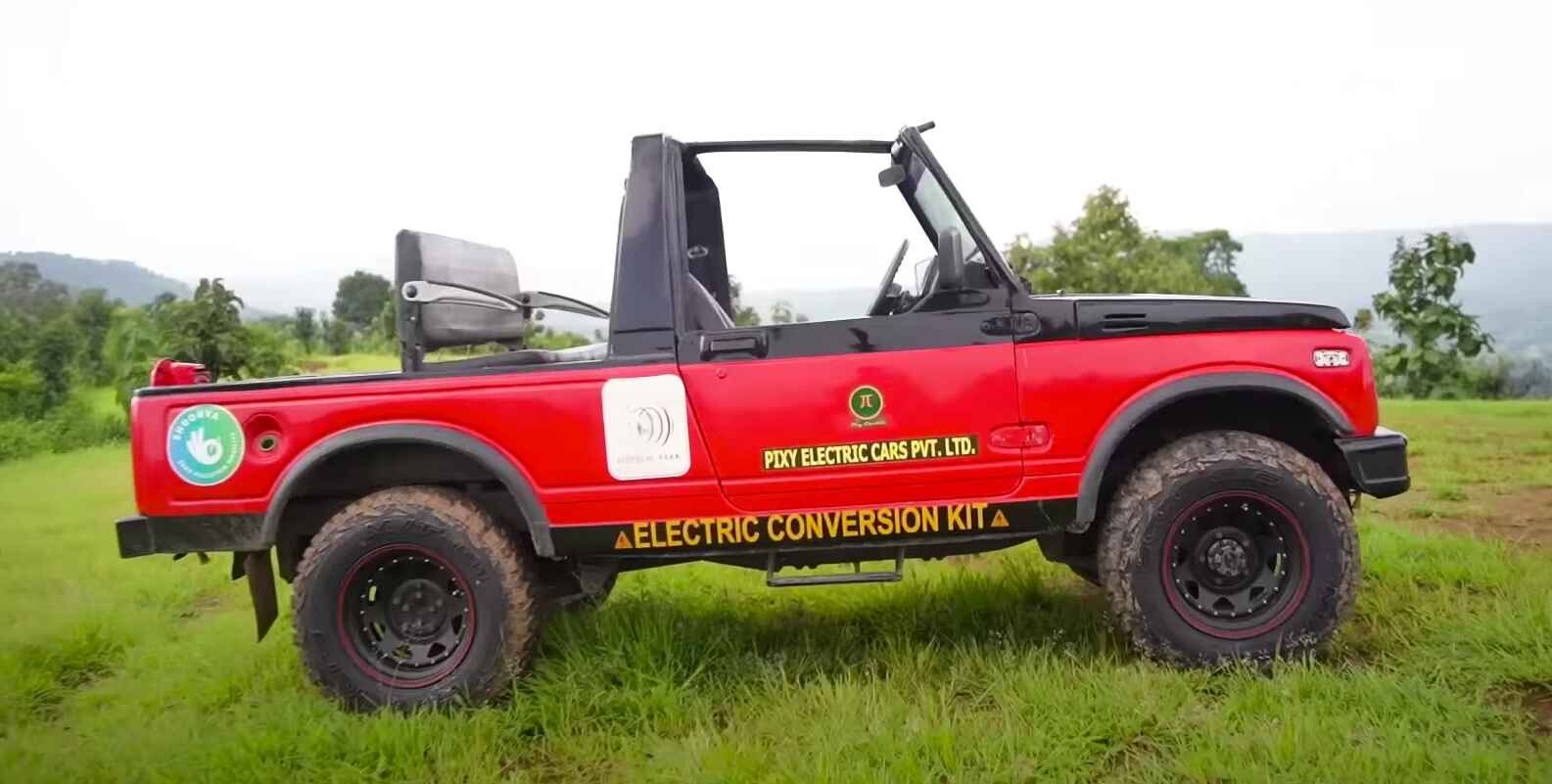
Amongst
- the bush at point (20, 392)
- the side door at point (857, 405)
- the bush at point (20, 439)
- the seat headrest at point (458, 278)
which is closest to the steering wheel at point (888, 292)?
the side door at point (857, 405)

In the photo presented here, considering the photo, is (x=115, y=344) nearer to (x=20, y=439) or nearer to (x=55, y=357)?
(x=55, y=357)

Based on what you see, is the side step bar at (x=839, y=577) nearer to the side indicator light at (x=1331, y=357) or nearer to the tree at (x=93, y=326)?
the side indicator light at (x=1331, y=357)

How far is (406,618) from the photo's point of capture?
3.37 metres

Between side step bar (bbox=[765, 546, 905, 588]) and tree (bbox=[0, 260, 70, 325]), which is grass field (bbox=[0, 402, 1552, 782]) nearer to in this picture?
side step bar (bbox=[765, 546, 905, 588])

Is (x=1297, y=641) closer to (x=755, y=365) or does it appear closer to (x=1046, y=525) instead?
(x=1046, y=525)

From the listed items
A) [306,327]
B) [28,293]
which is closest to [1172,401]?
[28,293]

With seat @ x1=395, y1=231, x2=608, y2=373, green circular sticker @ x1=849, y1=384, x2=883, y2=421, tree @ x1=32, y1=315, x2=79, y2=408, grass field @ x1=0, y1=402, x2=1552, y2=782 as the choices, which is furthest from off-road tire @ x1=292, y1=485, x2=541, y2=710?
tree @ x1=32, y1=315, x2=79, y2=408

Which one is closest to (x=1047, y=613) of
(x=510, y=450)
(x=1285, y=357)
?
(x=1285, y=357)

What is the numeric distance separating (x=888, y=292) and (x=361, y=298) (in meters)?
7.37

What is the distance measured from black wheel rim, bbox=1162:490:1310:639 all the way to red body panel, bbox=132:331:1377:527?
441 mm

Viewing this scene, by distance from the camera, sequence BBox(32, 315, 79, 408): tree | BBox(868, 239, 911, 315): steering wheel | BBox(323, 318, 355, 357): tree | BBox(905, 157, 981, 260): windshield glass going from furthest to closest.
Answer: BBox(323, 318, 355, 357): tree
BBox(32, 315, 79, 408): tree
BBox(868, 239, 911, 315): steering wheel
BBox(905, 157, 981, 260): windshield glass

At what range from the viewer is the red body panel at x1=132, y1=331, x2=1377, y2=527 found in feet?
10.3

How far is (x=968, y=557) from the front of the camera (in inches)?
206

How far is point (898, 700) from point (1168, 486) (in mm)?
1186
